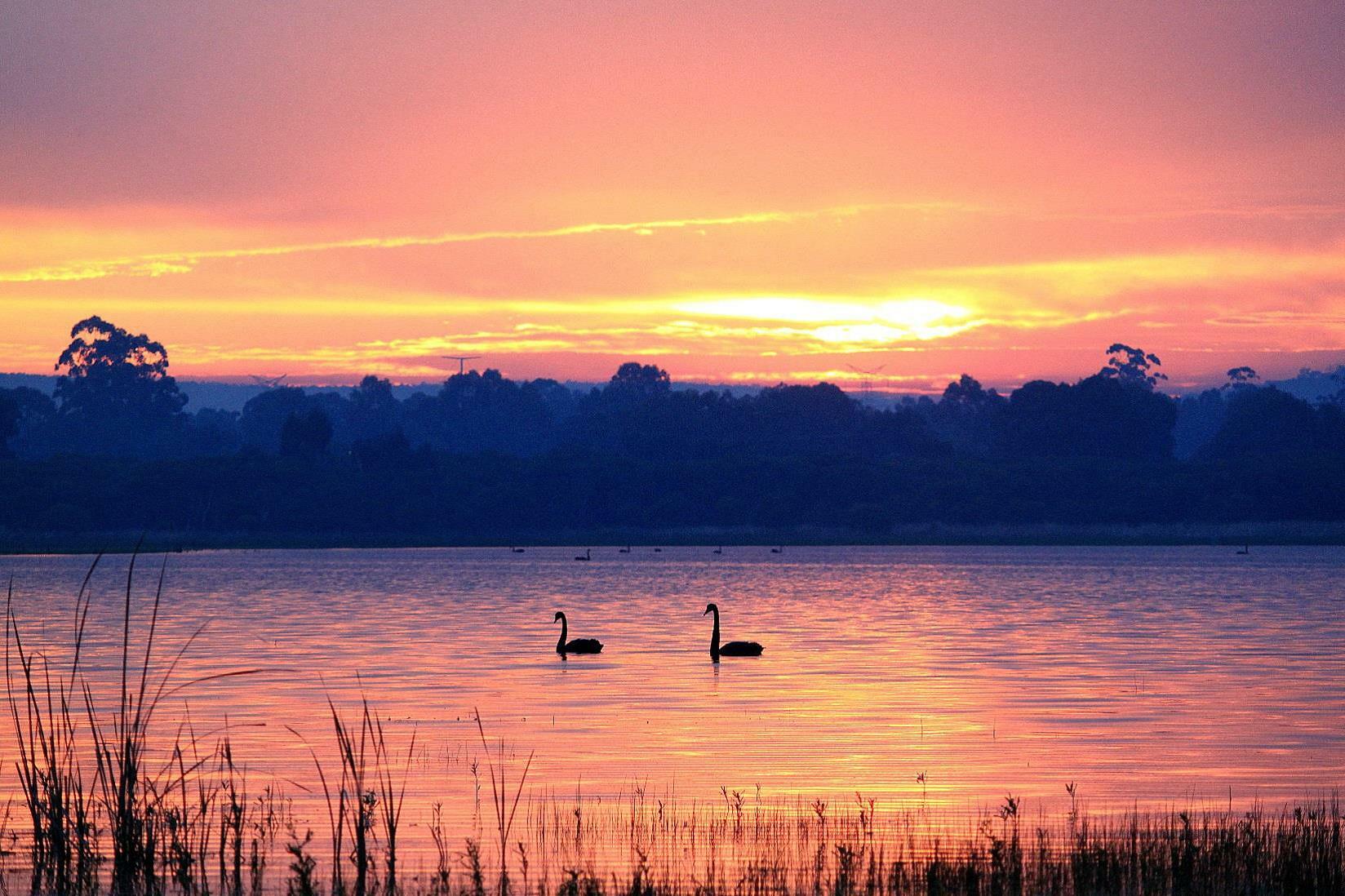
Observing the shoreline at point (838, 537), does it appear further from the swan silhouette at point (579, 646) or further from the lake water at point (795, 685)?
the swan silhouette at point (579, 646)

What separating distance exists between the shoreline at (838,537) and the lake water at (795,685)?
9285 centimetres

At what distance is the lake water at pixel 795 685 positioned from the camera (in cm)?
2338

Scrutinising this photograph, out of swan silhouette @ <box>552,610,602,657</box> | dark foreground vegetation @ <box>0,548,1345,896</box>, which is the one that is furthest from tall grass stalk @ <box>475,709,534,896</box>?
swan silhouette @ <box>552,610,602,657</box>

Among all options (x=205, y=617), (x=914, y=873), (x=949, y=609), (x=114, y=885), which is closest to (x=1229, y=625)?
(x=949, y=609)

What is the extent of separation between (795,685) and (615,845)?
743 inches

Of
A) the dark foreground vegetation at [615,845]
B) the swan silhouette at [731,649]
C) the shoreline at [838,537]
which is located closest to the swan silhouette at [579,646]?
the swan silhouette at [731,649]

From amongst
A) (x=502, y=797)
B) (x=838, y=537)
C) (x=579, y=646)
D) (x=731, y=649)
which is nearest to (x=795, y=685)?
(x=731, y=649)

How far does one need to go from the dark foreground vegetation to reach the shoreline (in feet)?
516

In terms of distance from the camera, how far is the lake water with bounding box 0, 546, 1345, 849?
76.7ft

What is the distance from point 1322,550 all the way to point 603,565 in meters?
75.4

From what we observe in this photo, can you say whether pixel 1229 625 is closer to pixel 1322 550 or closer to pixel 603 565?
pixel 603 565

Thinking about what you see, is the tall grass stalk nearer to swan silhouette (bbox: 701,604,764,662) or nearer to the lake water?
the lake water

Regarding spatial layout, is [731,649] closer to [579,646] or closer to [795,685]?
[579,646]

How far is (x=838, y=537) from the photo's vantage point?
198 metres
